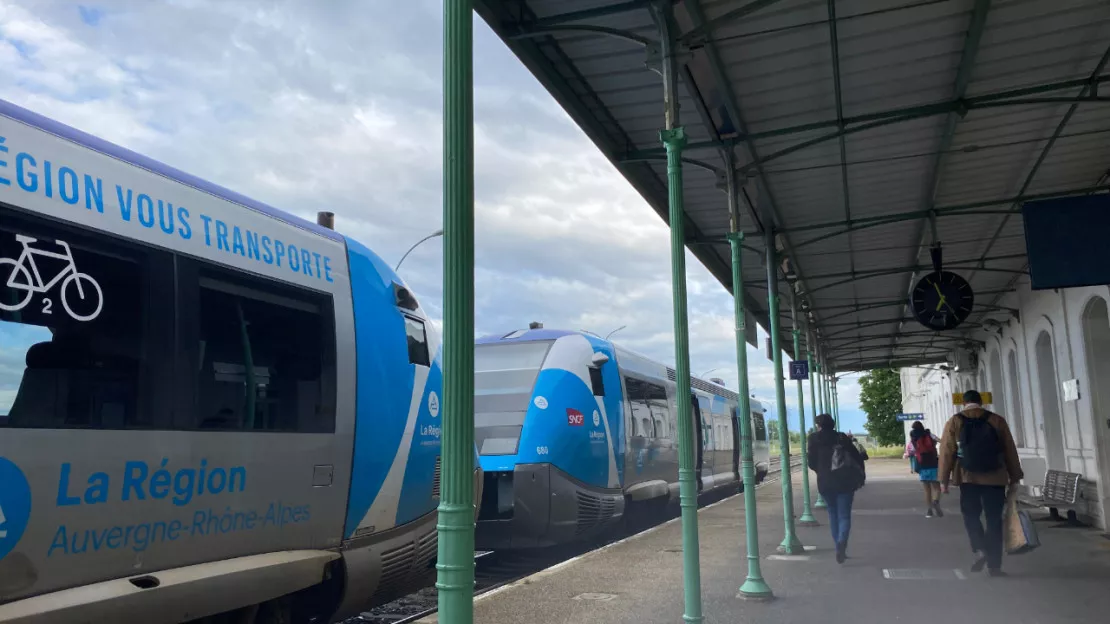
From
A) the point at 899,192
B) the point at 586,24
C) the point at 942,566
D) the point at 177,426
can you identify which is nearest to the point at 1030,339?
the point at 899,192

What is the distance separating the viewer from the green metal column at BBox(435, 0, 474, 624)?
11.3ft

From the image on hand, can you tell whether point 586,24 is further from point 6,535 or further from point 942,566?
point 942,566

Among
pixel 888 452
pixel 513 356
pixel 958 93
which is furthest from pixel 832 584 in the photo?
pixel 888 452

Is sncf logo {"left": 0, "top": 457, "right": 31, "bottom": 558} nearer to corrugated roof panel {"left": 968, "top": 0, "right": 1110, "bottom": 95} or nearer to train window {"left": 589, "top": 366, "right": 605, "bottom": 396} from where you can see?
corrugated roof panel {"left": 968, "top": 0, "right": 1110, "bottom": 95}

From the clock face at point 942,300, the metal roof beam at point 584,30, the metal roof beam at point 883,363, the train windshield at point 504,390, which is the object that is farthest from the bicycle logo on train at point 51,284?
the metal roof beam at point 883,363

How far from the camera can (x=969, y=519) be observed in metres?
9.12

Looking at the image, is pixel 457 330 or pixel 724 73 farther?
pixel 724 73

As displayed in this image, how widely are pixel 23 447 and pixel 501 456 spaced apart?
831cm

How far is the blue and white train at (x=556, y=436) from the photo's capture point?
11.6 metres

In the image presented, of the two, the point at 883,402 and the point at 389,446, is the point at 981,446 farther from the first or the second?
the point at 883,402

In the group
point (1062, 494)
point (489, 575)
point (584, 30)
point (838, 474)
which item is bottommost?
point (489, 575)

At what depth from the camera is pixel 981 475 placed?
29.2ft

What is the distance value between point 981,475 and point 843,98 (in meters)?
4.14

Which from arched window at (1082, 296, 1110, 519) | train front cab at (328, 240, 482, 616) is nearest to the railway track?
train front cab at (328, 240, 482, 616)
